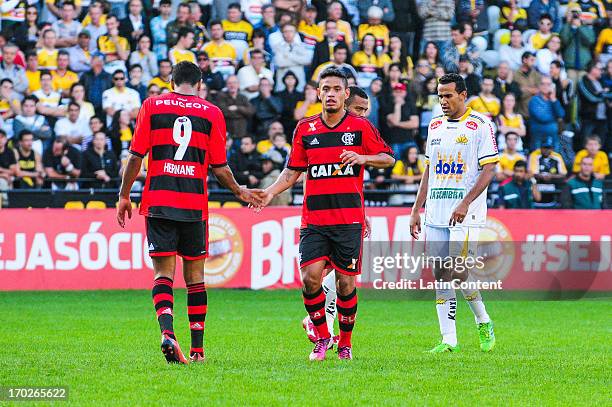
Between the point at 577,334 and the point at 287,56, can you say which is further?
the point at 287,56

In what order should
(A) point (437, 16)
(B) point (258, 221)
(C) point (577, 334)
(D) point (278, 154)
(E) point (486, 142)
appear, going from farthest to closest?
(A) point (437, 16)
(D) point (278, 154)
(B) point (258, 221)
(C) point (577, 334)
(E) point (486, 142)

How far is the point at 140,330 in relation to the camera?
1252 cm

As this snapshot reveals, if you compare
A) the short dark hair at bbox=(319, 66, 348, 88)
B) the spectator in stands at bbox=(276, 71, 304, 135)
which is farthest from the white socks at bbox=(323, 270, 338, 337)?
the spectator in stands at bbox=(276, 71, 304, 135)

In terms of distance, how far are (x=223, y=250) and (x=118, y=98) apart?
164 inches

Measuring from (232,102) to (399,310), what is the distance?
6409mm

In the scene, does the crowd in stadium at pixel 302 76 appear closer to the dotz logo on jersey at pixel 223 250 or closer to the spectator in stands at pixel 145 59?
the spectator in stands at pixel 145 59

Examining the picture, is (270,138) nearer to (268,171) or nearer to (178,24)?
(268,171)

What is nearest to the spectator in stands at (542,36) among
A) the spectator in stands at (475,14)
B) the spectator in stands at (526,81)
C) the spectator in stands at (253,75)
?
the spectator in stands at (526,81)

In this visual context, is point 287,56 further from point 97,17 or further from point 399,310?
point 399,310

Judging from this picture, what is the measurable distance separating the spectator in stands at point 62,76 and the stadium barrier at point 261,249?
12.9ft

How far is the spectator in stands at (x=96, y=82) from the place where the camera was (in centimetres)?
2105

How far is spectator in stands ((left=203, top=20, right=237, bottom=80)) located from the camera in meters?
21.6

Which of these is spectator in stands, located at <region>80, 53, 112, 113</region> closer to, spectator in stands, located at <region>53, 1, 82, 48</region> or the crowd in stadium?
the crowd in stadium

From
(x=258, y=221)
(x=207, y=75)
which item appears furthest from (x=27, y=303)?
(x=207, y=75)
